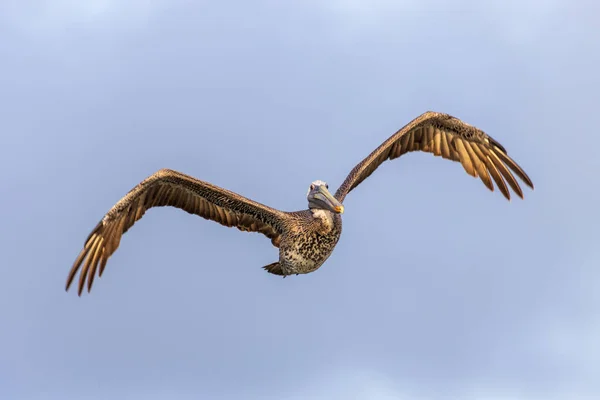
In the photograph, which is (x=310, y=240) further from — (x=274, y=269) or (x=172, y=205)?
(x=172, y=205)

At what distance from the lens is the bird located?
62.1ft

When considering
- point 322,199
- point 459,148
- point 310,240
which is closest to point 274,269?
point 310,240

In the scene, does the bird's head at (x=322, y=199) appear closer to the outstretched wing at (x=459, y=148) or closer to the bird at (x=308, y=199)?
the bird at (x=308, y=199)

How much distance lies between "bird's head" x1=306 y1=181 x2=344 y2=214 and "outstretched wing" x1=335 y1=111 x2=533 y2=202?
1719mm

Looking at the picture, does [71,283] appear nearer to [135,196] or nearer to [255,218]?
[135,196]

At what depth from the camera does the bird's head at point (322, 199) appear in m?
18.4

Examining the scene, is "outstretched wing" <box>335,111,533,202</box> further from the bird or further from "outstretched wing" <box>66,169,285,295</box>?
"outstretched wing" <box>66,169,285,295</box>

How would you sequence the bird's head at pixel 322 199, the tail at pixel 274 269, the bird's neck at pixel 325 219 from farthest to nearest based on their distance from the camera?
the tail at pixel 274 269, the bird's neck at pixel 325 219, the bird's head at pixel 322 199

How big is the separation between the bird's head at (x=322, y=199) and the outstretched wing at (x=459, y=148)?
172 cm

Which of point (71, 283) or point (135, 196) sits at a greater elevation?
point (135, 196)

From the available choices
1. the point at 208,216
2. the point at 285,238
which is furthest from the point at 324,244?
the point at 208,216

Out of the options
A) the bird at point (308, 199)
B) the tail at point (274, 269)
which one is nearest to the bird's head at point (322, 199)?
the bird at point (308, 199)

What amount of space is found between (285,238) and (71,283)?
400 cm

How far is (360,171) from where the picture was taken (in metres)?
20.2
